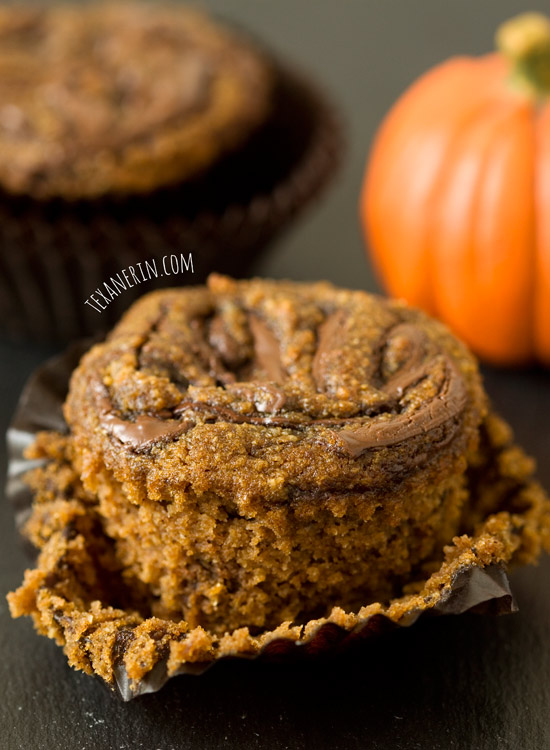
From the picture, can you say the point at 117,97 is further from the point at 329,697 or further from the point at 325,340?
the point at 329,697

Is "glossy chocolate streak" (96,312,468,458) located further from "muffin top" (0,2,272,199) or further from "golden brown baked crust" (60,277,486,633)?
"muffin top" (0,2,272,199)

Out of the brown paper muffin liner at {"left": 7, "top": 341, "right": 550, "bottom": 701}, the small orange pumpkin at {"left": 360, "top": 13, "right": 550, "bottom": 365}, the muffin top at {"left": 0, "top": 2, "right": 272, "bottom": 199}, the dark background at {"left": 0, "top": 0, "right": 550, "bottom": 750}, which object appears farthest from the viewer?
the small orange pumpkin at {"left": 360, "top": 13, "right": 550, "bottom": 365}

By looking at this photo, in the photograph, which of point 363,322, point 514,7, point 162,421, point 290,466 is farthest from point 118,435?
point 514,7

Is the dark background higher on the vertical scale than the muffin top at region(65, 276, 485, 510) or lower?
lower

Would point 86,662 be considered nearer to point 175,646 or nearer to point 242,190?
point 175,646

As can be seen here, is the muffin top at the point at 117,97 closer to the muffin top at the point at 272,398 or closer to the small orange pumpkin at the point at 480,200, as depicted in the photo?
the small orange pumpkin at the point at 480,200

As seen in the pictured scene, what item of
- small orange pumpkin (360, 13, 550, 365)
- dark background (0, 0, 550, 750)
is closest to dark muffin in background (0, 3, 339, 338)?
small orange pumpkin (360, 13, 550, 365)
